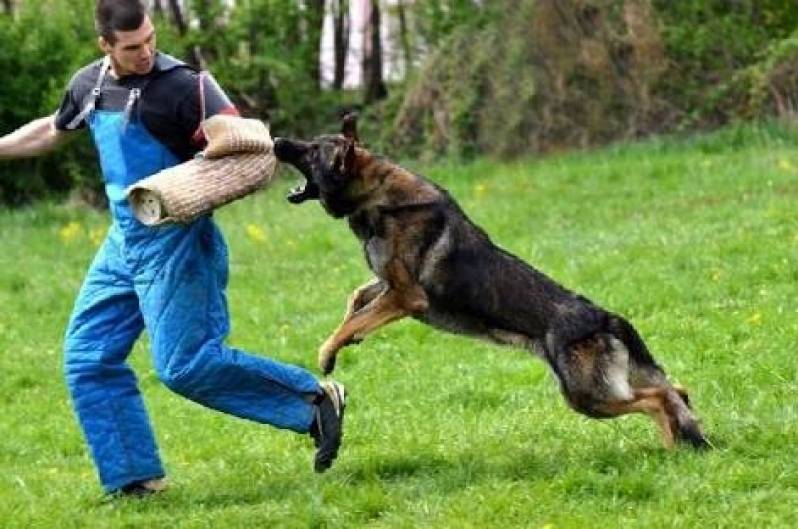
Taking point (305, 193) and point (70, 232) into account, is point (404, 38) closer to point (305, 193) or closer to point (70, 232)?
point (70, 232)

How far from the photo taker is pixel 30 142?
301 inches

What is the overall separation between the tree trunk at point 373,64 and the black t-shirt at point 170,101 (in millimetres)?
13473

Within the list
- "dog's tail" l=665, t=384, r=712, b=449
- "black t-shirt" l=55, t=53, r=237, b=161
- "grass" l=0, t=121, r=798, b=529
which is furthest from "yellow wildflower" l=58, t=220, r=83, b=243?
"dog's tail" l=665, t=384, r=712, b=449

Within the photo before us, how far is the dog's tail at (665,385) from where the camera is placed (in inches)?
287

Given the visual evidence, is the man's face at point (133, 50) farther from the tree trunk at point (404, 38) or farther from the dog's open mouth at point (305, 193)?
the tree trunk at point (404, 38)

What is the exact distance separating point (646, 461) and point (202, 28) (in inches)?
548

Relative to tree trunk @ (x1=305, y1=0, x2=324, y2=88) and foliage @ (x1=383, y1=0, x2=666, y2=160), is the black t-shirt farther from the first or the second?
tree trunk @ (x1=305, y1=0, x2=324, y2=88)

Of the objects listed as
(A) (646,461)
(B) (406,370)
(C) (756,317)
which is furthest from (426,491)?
(C) (756,317)

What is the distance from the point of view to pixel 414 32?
19.4m

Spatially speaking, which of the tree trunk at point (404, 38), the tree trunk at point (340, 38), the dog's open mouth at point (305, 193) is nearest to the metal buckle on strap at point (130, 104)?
the dog's open mouth at point (305, 193)

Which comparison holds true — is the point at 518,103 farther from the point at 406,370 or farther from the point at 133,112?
the point at 133,112

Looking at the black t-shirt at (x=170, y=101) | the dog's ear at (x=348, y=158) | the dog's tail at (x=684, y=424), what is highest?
the black t-shirt at (x=170, y=101)

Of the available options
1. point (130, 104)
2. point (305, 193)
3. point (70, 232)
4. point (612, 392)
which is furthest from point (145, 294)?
point (70, 232)

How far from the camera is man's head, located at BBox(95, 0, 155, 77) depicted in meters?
6.92
